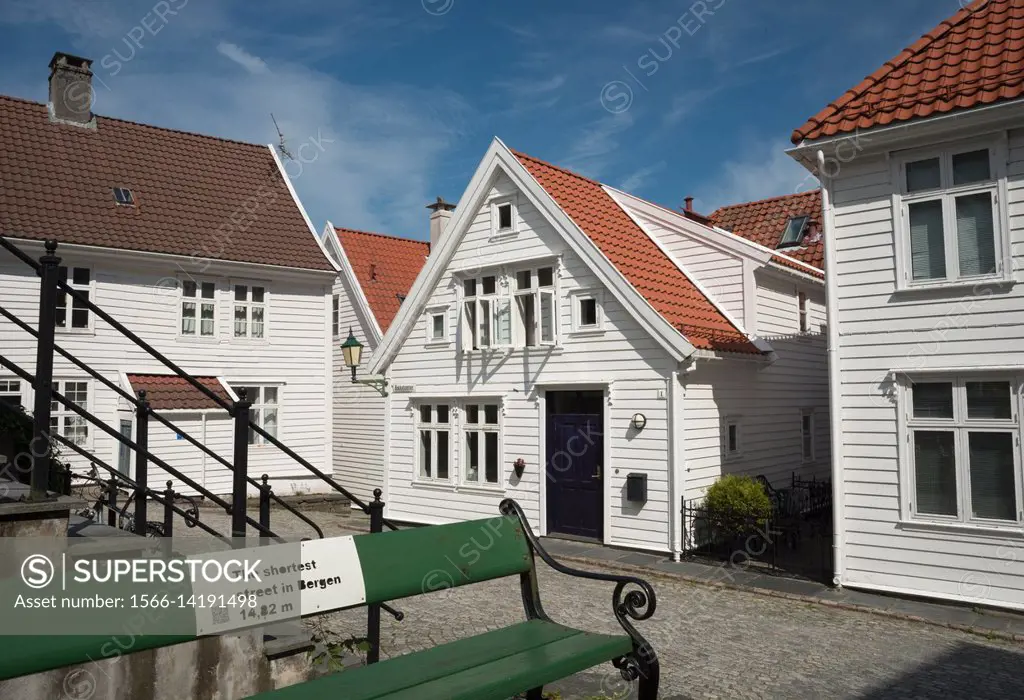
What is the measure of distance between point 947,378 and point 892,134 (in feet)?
10.3

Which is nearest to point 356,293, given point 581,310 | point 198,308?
point 198,308

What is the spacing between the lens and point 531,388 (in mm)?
14594

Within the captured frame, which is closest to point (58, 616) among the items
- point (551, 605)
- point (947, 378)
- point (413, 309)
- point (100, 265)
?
point (551, 605)

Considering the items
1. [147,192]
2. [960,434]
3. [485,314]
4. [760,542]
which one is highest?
[147,192]

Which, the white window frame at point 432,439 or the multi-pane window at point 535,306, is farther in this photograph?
the white window frame at point 432,439

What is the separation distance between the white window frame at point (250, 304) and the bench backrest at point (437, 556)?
57.9ft

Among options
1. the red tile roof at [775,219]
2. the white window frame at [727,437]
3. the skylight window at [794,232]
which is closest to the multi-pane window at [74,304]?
the white window frame at [727,437]

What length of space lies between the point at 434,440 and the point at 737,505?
6.61 meters

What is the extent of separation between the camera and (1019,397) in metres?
9.02

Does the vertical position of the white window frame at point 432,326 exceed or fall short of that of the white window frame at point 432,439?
it exceeds it

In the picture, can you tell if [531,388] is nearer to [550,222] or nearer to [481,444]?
[481,444]

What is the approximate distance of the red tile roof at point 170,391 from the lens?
1878cm

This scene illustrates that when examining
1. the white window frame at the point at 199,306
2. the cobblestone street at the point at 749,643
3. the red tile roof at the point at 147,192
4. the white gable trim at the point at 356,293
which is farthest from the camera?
the white gable trim at the point at 356,293

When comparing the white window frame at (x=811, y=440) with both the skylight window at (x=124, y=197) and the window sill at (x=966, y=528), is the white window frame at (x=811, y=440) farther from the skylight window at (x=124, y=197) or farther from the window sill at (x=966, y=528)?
the skylight window at (x=124, y=197)
